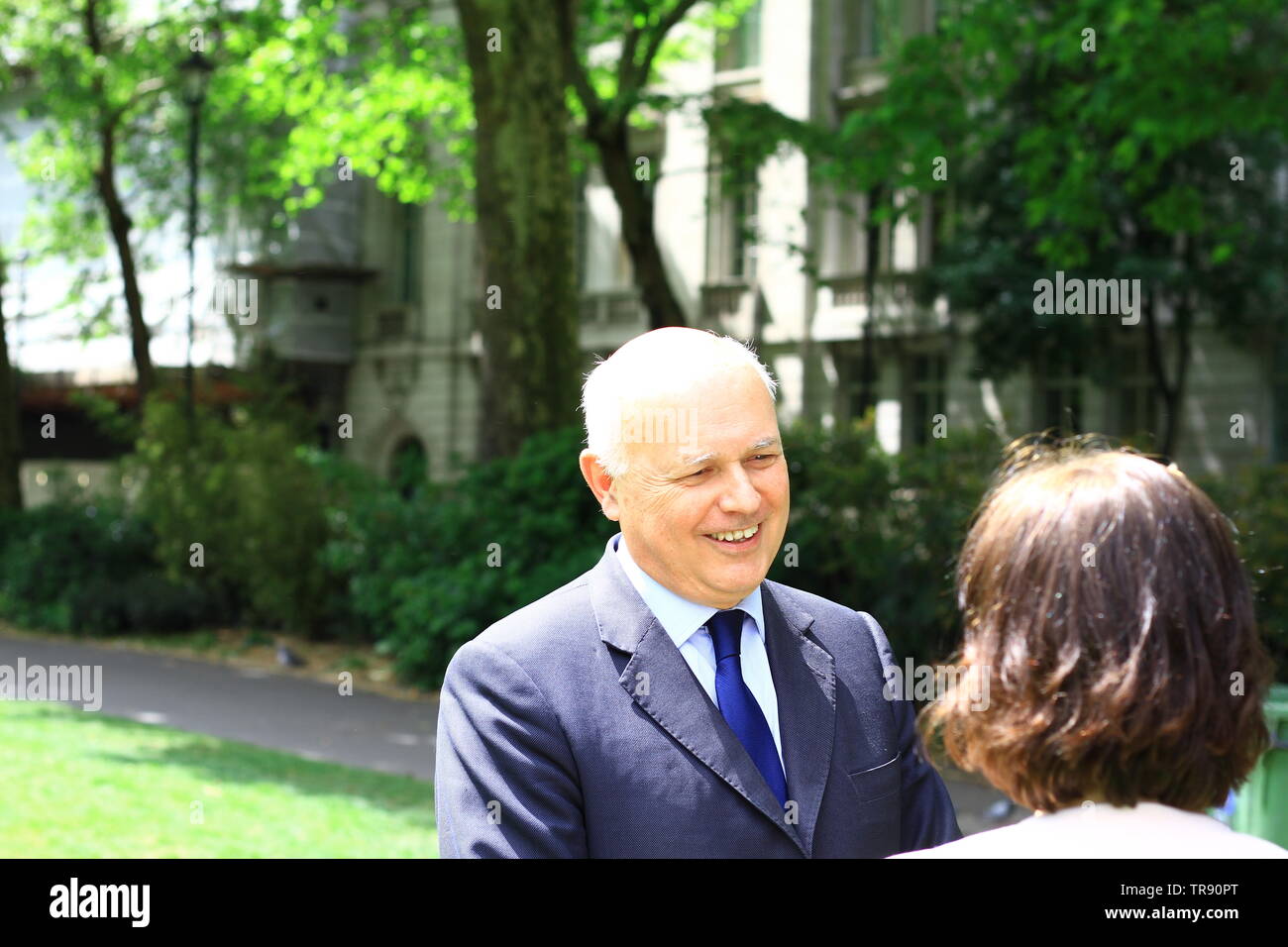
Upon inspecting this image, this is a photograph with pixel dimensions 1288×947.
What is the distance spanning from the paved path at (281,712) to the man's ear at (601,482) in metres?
6.03

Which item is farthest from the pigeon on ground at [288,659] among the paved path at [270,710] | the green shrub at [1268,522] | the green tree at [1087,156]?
the green shrub at [1268,522]

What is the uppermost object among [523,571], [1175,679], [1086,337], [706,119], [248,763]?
[706,119]

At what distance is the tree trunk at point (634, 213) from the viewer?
17453 millimetres

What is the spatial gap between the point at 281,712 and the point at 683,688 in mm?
10969

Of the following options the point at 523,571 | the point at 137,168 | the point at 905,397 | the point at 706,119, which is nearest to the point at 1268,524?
the point at 523,571

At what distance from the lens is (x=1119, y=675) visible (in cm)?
182

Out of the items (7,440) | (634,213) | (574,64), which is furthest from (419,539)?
(7,440)

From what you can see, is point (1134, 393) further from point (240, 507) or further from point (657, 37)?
point (240, 507)

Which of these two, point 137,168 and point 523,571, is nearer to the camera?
point 523,571

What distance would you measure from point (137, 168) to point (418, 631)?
1756cm

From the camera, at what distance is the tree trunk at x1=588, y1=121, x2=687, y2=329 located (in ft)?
57.3

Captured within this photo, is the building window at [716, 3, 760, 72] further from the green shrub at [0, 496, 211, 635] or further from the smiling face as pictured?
the smiling face

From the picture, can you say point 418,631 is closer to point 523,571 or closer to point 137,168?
point 523,571

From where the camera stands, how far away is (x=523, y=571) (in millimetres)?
13312
